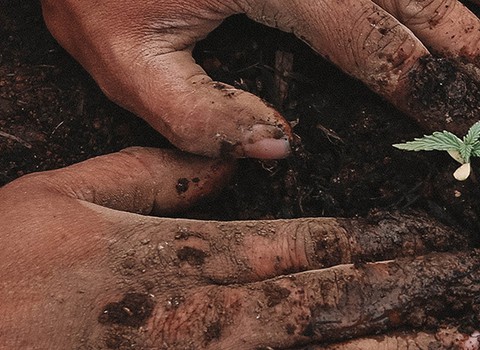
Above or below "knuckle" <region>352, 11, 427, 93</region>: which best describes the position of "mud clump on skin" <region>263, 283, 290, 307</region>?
below

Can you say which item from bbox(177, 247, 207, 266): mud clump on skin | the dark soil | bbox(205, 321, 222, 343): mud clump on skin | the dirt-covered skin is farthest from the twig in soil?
the dirt-covered skin

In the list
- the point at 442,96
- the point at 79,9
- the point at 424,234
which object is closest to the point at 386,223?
the point at 424,234

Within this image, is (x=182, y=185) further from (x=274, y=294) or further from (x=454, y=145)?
(x=454, y=145)

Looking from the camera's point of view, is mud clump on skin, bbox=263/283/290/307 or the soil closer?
mud clump on skin, bbox=263/283/290/307

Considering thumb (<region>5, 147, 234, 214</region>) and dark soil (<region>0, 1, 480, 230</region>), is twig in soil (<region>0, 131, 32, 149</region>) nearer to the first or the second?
dark soil (<region>0, 1, 480, 230</region>)

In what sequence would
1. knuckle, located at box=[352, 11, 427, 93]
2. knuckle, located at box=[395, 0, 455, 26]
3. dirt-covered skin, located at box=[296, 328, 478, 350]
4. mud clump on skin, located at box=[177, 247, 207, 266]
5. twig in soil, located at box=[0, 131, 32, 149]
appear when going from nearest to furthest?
dirt-covered skin, located at box=[296, 328, 478, 350] → mud clump on skin, located at box=[177, 247, 207, 266] → knuckle, located at box=[352, 11, 427, 93] → knuckle, located at box=[395, 0, 455, 26] → twig in soil, located at box=[0, 131, 32, 149]

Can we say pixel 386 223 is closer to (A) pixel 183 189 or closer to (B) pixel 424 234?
(B) pixel 424 234

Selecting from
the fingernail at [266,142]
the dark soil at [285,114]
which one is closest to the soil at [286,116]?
the dark soil at [285,114]
